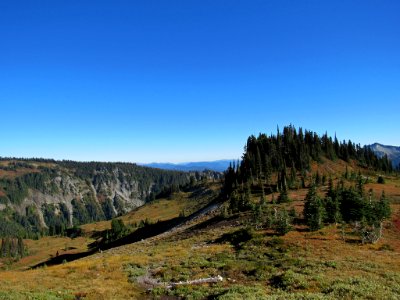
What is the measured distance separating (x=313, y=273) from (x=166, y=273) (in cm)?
1456

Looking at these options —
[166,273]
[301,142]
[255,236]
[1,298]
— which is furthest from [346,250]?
[301,142]

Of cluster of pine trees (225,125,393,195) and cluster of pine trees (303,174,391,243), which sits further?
cluster of pine trees (225,125,393,195)

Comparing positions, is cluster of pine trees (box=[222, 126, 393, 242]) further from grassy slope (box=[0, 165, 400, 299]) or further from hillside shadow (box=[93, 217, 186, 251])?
hillside shadow (box=[93, 217, 186, 251])

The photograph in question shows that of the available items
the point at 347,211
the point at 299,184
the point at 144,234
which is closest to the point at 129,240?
the point at 144,234

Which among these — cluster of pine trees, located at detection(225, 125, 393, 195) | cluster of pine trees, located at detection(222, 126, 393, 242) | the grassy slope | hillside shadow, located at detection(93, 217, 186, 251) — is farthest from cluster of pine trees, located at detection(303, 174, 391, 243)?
hillside shadow, located at detection(93, 217, 186, 251)

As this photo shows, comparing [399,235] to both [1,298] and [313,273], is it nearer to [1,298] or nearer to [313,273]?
[313,273]

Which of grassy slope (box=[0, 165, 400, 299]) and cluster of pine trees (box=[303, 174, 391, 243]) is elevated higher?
cluster of pine trees (box=[303, 174, 391, 243])

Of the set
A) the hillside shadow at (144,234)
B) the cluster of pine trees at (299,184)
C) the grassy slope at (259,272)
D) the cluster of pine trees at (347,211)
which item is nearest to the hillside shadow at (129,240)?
the hillside shadow at (144,234)

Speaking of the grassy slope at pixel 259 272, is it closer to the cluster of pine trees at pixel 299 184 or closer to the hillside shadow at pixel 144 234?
the cluster of pine trees at pixel 299 184

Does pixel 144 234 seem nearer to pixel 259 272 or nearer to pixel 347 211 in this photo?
pixel 347 211

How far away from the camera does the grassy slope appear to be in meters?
25.0

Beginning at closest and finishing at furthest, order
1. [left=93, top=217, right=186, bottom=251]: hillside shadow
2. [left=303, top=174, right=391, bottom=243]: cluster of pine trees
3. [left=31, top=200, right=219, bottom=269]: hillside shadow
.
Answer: [left=303, top=174, right=391, bottom=243]: cluster of pine trees < [left=31, top=200, right=219, bottom=269]: hillside shadow < [left=93, top=217, right=186, bottom=251]: hillside shadow

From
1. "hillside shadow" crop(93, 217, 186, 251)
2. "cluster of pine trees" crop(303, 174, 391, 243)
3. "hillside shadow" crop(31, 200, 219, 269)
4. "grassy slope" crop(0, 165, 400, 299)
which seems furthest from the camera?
"hillside shadow" crop(93, 217, 186, 251)

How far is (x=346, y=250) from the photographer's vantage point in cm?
4047
